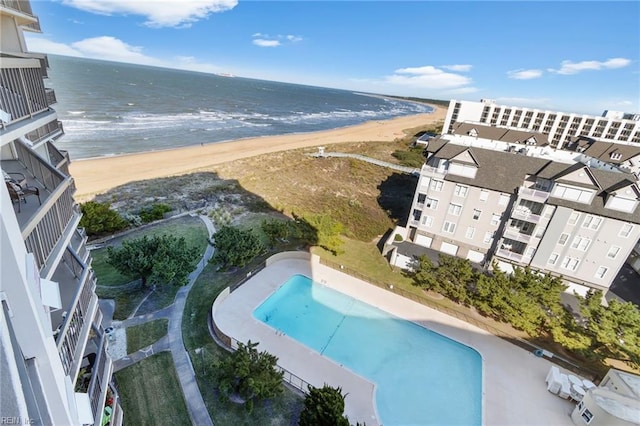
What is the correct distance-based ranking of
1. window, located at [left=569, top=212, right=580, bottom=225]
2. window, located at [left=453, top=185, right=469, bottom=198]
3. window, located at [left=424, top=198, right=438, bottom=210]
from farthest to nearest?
window, located at [left=424, top=198, right=438, bottom=210], window, located at [left=453, top=185, right=469, bottom=198], window, located at [left=569, top=212, right=580, bottom=225]

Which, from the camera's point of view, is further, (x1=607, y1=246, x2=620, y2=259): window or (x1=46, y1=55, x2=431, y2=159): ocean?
(x1=46, y1=55, x2=431, y2=159): ocean

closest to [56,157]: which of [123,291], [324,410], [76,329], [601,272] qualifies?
[76,329]

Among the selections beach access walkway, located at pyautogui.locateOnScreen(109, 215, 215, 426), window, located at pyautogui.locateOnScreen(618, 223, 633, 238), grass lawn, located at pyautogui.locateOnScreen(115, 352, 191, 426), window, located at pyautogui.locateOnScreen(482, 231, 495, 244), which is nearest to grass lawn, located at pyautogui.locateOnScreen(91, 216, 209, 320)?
beach access walkway, located at pyautogui.locateOnScreen(109, 215, 215, 426)

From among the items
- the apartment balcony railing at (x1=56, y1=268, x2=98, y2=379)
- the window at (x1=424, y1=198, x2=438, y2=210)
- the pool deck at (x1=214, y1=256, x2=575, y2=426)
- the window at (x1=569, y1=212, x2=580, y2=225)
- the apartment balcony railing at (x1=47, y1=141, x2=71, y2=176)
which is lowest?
the pool deck at (x1=214, y1=256, x2=575, y2=426)

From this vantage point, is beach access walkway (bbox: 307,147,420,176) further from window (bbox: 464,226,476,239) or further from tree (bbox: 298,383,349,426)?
tree (bbox: 298,383,349,426)

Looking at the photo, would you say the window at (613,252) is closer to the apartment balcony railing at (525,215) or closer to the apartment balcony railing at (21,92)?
the apartment balcony railing at (525,215)

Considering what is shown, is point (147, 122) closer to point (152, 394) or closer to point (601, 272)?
point (152, 394)

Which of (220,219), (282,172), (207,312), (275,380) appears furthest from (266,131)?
(275,380)
